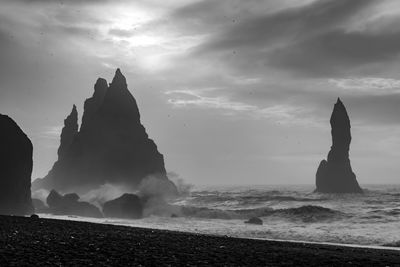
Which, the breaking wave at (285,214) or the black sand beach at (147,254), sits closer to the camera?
the black sand beach at (147,254)

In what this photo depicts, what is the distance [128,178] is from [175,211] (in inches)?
2586

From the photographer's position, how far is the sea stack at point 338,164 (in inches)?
6506

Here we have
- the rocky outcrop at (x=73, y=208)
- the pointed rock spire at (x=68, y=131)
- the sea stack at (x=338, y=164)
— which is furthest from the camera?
the sea stack at (x=338, y=164)

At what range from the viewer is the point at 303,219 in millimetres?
45969

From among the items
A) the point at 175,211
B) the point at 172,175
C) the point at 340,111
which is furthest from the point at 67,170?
the point at 340,111

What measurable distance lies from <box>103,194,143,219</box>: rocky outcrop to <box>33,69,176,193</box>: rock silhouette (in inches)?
2482

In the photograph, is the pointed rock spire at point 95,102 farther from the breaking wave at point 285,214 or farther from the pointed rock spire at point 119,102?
the breaking wave at point 285,214

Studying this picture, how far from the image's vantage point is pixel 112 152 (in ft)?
409

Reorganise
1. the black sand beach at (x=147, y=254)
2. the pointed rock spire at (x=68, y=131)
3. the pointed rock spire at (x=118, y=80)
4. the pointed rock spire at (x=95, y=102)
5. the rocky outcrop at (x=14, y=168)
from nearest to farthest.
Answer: the black sand beach at (x=147, y=254)
the rocky outcrop at (x=14, y=168)
the pointed rock spire at (x=118, y=80)
the pointed rock spire at (x=95, y=102)
the pointed rock spire at (x=68, y=131)

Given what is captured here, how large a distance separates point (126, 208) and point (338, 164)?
13443cm

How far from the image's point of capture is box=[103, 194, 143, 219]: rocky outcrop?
53406mm

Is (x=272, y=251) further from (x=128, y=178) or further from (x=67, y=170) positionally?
(x=67, y=170)

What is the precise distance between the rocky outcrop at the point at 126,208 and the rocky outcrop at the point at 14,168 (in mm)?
10019

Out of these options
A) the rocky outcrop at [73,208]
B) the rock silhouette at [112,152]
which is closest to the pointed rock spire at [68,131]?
the rock silhouette at [112,152]
